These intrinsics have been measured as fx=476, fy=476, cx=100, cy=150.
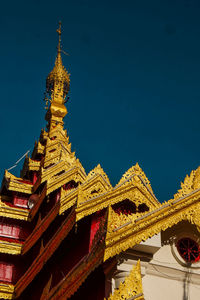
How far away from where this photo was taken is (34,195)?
1873 centimetres

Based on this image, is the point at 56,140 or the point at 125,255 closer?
the point at 125,255

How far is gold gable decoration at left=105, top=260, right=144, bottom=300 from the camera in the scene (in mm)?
7586

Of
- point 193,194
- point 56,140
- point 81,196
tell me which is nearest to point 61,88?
point 56,140

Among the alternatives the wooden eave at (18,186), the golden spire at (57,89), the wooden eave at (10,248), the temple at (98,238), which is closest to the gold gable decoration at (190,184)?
the temple at (98,238)

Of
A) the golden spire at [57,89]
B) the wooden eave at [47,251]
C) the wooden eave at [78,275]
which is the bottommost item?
the wooden eave at [78,275]

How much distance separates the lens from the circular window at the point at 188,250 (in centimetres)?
909

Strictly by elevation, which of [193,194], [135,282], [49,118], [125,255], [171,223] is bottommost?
[135,282]

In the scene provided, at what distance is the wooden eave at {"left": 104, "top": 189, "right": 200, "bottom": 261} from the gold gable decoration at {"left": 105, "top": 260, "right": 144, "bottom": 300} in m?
0.53

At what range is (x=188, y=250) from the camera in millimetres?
9180

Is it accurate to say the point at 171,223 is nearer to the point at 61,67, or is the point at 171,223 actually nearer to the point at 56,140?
the point at 56,140

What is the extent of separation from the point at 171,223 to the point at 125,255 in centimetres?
113

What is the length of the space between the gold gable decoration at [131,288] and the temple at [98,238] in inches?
0.6

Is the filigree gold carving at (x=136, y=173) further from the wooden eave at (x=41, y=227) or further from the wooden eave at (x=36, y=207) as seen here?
the wooden eave at (x=36, y=207)

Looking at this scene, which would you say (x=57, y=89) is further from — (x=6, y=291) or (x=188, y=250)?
(x=188, y=250)
